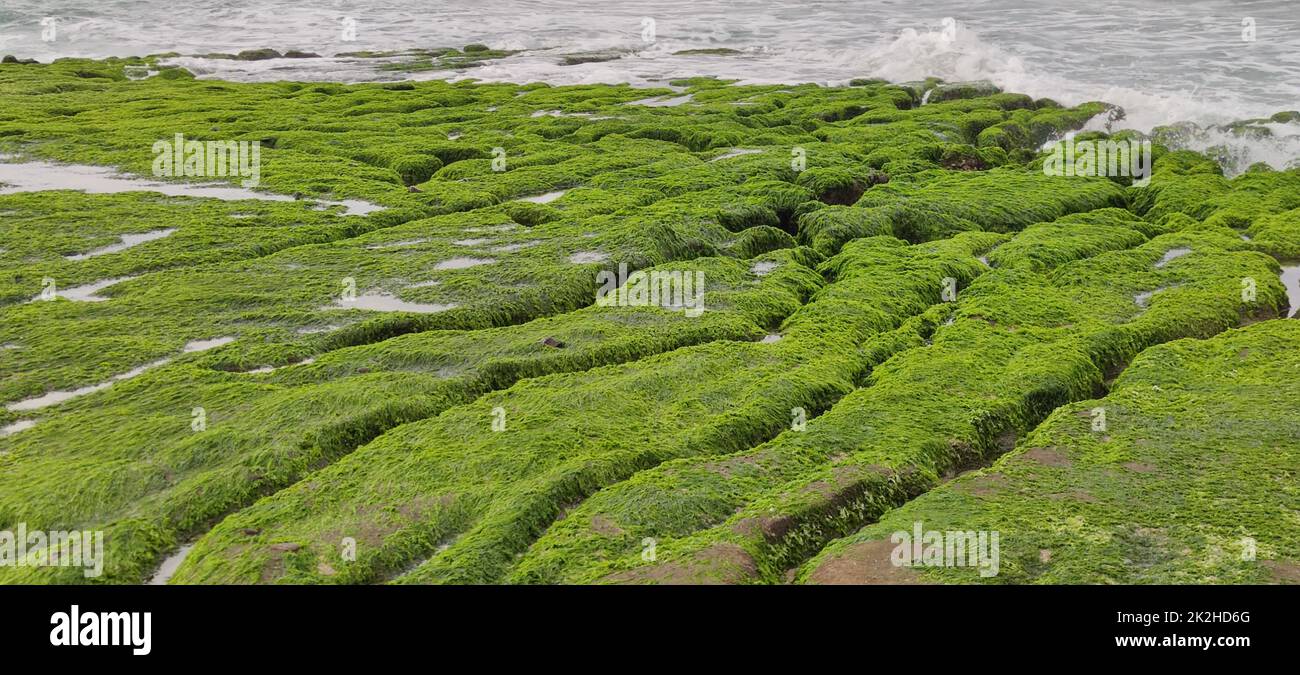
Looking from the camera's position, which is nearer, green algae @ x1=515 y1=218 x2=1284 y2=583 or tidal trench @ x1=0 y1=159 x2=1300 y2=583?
green algae @ x1=515 y1=218 x2=1284 y2=583

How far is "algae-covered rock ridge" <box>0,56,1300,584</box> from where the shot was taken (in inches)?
295

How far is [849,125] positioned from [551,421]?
16494 millimetres

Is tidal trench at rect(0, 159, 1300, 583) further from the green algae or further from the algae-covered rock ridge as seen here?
the green algae

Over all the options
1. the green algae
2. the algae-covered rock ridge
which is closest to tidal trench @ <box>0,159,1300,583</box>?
the algae-covered rock ridge

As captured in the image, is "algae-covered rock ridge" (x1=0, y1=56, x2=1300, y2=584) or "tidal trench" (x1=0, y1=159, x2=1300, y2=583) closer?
"algae-covered rock ridge" (x1=0, y1=56, x2=1300, y2=584)

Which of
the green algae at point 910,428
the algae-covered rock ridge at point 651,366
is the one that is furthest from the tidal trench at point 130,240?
the green algae at point 910,428

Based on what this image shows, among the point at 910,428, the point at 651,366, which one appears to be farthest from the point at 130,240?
the point at 910,428

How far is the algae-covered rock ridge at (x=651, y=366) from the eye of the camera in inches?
295

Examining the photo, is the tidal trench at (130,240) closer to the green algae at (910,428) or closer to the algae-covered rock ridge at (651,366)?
the algae-covered rock ridge at (651,366)

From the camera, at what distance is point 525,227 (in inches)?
615

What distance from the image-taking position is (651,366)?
10.5 m

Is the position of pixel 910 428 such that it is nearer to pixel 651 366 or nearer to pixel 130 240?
Result: pixel 651 366
